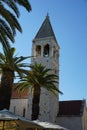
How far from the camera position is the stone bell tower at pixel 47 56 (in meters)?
44.1

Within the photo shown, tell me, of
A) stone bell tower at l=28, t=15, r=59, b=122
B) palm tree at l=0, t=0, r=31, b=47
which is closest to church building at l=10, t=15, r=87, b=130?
stone bell tower at l=28, t=15, r=59, b=122

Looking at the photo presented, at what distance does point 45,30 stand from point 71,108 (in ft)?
54.5

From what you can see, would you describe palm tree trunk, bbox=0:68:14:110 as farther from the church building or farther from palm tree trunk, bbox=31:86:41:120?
the church building

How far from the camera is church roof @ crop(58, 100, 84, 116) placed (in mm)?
46703

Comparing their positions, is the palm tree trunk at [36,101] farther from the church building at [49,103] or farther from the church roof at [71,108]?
the church roof at [71,108]

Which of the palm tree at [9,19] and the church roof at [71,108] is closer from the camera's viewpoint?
the palm tree at [9,19]

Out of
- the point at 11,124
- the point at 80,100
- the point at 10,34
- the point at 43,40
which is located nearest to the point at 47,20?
the point at 43,40

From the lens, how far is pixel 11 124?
15.2 meters

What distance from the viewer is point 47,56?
47.8m

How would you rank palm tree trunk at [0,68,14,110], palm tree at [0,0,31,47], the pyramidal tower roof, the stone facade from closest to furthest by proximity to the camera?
palm tree at [0,0,31,47] → palm tree trunk at [0,68,14,110] → the stone facade → the pyramidal tower roof

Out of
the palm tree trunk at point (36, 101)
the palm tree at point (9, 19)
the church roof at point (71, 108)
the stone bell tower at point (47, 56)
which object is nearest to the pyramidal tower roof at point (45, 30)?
the stone bell tower at point (47, 56)

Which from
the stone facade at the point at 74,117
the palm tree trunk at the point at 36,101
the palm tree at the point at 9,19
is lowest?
the stone facade at the point at 74,117

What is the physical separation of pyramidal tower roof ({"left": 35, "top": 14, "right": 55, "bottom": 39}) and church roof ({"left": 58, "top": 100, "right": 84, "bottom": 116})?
14036mm

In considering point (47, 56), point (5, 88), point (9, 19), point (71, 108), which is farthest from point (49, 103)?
point (9, 19)
